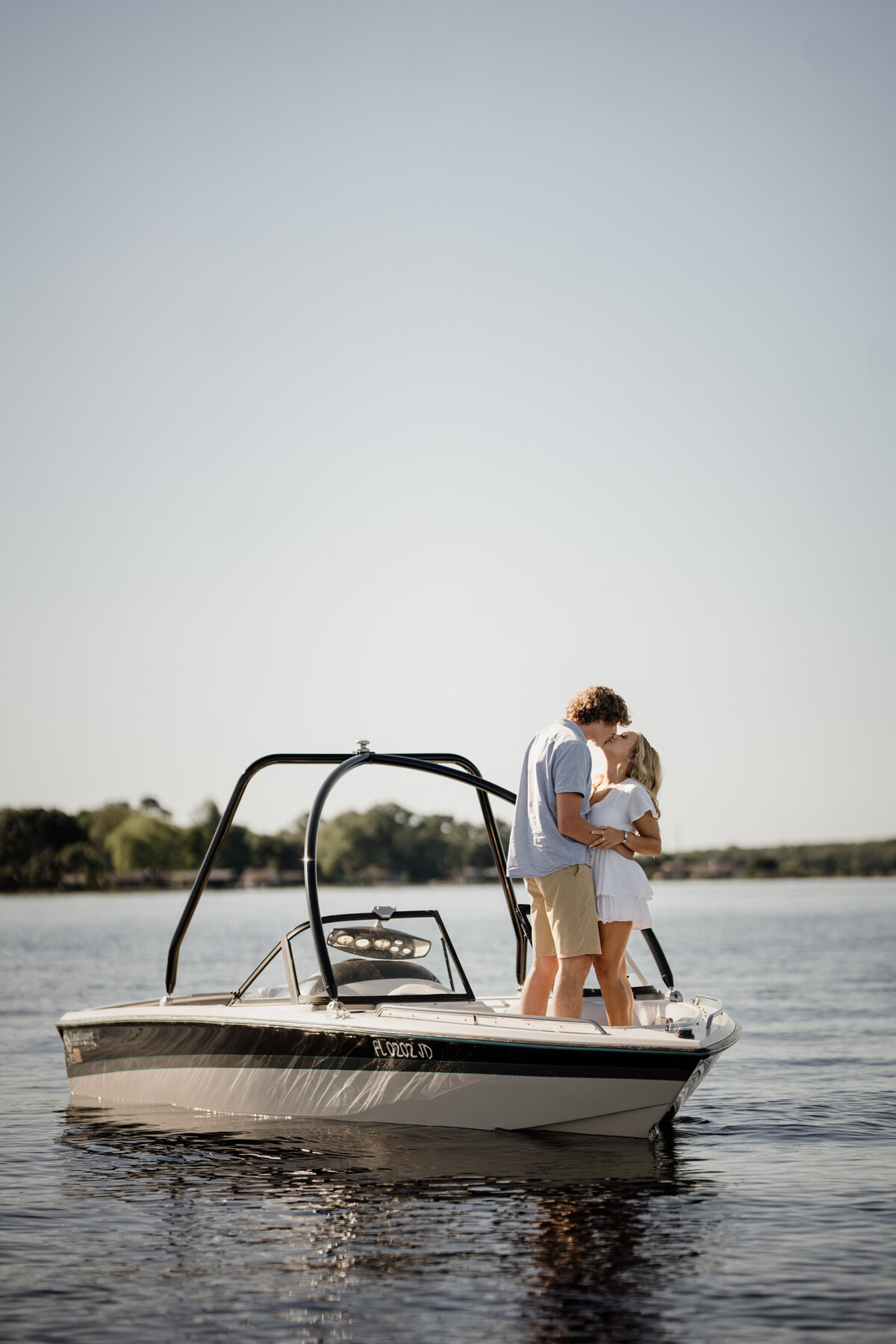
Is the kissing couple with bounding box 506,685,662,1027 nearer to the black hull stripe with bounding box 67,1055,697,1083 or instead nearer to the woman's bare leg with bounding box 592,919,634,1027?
the woman's bare leg with bounding box 592,919,634,1027

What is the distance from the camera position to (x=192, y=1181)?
749cm

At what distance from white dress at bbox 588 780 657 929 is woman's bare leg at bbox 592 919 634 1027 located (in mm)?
75

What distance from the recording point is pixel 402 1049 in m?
7.82

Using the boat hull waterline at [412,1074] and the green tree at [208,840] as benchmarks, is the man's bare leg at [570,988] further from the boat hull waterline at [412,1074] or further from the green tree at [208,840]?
the green tree at [208,840]

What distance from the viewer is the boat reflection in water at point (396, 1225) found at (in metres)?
5.12

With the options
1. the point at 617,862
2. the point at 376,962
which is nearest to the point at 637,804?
the point at 617,862

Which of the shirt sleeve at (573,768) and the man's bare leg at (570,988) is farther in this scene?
the man's bare leg at (570,988)

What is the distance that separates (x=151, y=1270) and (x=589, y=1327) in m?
2.02

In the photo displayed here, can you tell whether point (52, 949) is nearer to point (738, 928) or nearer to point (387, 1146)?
point (738, 928)

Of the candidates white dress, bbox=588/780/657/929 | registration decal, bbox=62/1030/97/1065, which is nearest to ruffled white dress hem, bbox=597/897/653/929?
white dress, bbox=588/780/657/929

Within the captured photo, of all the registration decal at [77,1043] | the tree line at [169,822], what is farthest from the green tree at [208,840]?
the registration decal at [77,1043]

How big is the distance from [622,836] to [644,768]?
45cm

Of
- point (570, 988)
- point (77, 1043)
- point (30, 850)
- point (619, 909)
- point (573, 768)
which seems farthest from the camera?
point (30, 850)

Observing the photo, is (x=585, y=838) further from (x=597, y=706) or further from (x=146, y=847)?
(x=146, y=847)
